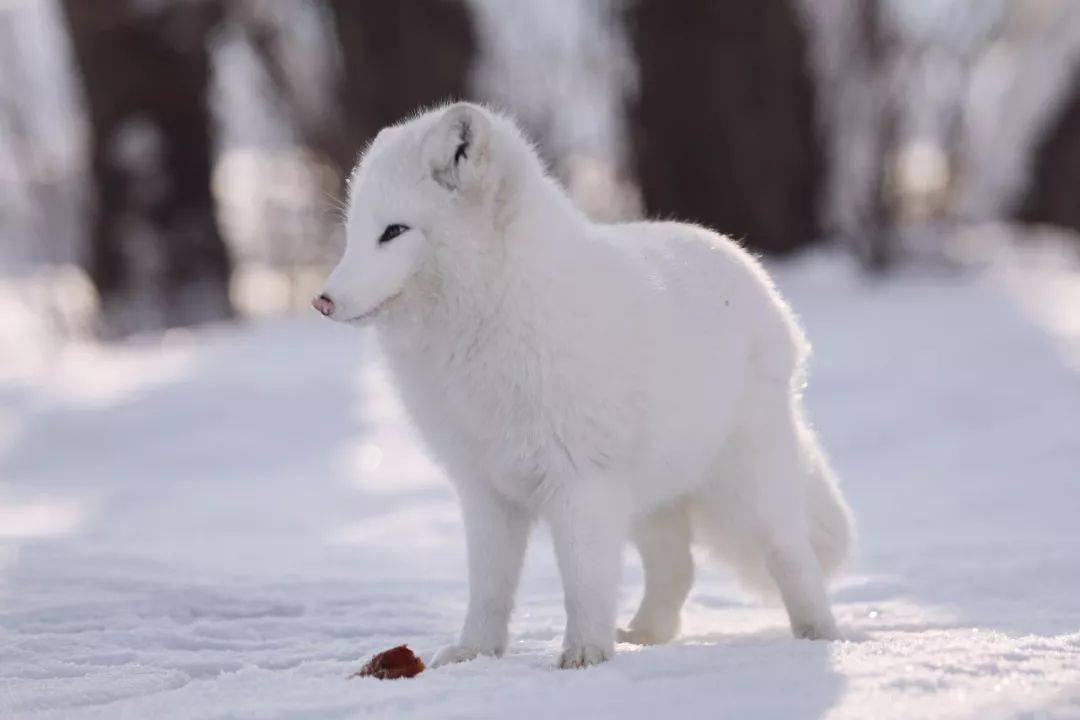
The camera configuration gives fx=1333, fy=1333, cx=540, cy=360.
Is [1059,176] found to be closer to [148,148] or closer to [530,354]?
[148,148]

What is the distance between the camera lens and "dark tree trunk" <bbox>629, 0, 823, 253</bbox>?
10102 millimetres

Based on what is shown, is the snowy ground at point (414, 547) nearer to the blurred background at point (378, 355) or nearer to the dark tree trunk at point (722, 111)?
the blurred background at point (378, 355)

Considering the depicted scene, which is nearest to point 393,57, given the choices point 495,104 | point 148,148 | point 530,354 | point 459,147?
point 495,104

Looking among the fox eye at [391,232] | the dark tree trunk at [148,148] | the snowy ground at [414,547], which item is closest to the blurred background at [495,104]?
the dark tree trunk at [148,148]

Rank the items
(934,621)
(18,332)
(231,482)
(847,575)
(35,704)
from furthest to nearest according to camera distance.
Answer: (18,332), (231,482), (847,575), (934,621), (35,704)

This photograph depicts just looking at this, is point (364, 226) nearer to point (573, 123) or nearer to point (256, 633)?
point (256, 633)

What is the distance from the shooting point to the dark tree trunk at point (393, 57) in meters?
10.6

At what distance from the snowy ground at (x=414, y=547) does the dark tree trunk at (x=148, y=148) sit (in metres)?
1.36

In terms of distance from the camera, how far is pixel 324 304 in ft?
9.16

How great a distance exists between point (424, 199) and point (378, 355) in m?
0.48

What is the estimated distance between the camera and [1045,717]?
2330mm

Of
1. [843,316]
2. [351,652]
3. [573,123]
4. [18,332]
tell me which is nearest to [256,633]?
[351,652]

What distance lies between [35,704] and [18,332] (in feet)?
36.9

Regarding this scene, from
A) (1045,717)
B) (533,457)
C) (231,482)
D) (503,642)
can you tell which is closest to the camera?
(1045,717)
